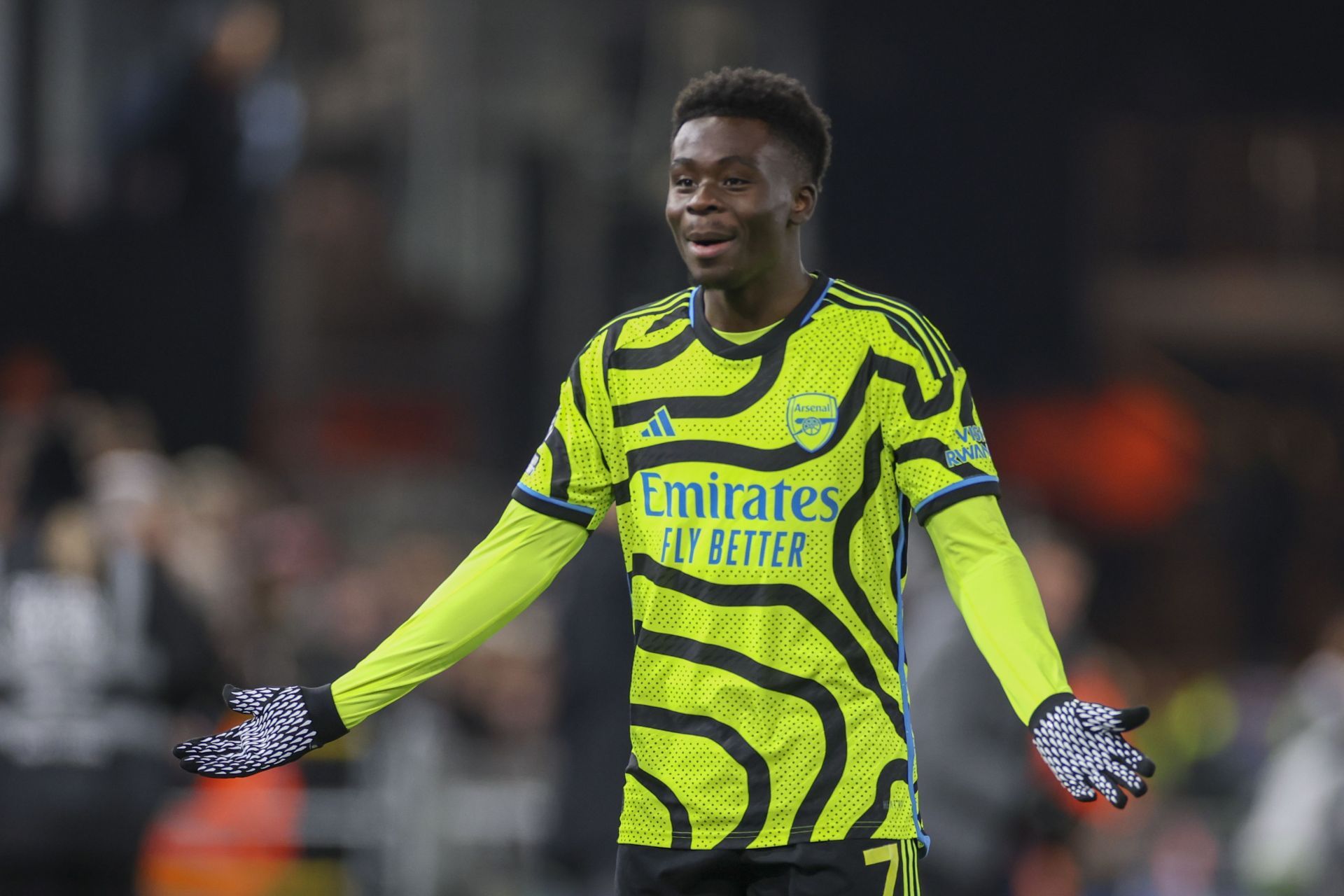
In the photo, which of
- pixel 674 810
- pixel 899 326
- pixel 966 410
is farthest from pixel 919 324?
pixel 674 810

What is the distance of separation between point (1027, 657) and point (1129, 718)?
0.84 ft

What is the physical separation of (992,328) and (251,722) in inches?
553

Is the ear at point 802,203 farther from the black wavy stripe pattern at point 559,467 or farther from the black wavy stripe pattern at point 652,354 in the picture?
the black wavy stripe pattern at point 559,467

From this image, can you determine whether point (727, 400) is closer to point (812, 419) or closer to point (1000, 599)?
point (812, 419)

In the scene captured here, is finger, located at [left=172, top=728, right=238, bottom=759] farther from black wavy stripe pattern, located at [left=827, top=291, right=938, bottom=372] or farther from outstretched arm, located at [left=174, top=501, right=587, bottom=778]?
black wavy stripe pattern, located at [left=827, top=291, right=938, bottom=372]

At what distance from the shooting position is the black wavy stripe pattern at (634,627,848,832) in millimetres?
4055

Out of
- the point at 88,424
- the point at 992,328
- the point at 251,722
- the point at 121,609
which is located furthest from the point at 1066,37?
the point at 251,722

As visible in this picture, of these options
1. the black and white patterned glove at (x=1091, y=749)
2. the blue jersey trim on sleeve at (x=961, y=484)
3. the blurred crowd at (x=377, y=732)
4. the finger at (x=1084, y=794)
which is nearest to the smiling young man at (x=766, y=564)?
the blue jersey trim on sleeve at (x=961, y=484)

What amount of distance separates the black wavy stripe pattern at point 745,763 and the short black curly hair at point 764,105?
107cm

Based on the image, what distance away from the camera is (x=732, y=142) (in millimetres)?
4141

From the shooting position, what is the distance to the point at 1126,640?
62.9 feet

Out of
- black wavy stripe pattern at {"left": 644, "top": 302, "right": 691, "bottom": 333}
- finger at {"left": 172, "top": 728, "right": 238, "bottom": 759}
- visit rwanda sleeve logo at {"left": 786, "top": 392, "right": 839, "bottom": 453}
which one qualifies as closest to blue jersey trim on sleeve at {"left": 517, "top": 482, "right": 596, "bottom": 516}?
black wavy stripe pattern at {"left": 644, "top": 302, "right": 691, "bottom": 333}

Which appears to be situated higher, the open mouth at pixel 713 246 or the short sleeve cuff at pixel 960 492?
the open mouth at pixel 713 246

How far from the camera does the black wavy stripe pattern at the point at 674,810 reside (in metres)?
4.10
